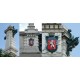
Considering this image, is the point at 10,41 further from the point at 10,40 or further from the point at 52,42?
the point at 52,42

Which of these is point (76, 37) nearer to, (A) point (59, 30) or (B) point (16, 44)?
(A) point (59, 30)

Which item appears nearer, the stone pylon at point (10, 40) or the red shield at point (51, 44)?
the stone pylon at point (10, 40)

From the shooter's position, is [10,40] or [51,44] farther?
[51,44]

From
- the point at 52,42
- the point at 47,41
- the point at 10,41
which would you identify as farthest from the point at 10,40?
the point at 52,42

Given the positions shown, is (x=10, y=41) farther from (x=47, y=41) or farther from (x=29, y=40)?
(x=47, y=41)

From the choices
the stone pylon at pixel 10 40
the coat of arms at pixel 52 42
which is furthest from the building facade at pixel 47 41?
the stone pylon at pixel 10 40

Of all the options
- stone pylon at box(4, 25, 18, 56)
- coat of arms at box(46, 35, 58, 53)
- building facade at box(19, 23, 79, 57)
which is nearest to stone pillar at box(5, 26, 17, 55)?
stone pylon at box(4, 25, 18, 56)

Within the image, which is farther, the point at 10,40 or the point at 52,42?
the point at 52,42

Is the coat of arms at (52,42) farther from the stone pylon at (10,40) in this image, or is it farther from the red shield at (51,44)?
the stone pylon at (10,40)

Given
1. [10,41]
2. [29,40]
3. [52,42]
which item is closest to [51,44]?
[52,42]

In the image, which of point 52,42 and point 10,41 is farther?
point 52,42

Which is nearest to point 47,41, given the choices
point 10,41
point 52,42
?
point 52,42

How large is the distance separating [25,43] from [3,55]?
56 centimetres

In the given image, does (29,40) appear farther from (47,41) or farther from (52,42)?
(52,42)
